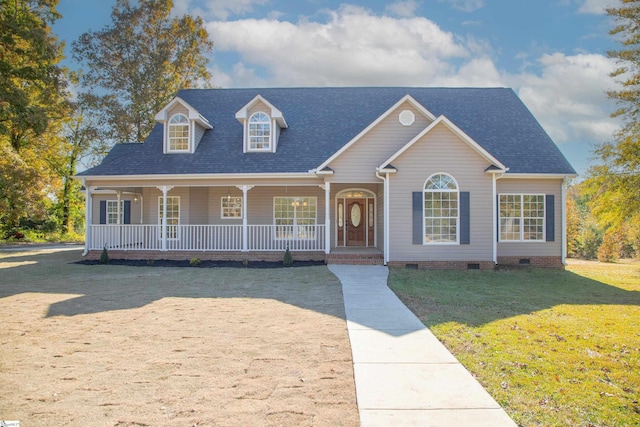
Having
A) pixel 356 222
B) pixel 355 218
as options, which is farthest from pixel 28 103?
pixel 356 222

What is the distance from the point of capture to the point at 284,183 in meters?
14.8

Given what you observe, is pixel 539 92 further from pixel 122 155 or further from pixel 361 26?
pixel 122 155

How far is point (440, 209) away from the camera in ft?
43.0

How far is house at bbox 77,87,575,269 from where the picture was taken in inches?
515

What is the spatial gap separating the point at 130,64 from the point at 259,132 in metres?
13.5

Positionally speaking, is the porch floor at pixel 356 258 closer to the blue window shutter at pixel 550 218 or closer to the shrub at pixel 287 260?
the shrub at pixel 287 260

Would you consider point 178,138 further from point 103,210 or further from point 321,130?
point 103,210

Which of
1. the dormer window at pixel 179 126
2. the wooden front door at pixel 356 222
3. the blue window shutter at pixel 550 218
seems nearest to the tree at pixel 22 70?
the dormer window at pixel 179 126

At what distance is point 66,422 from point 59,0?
79.3 feet

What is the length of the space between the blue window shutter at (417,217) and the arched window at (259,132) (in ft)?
22.2

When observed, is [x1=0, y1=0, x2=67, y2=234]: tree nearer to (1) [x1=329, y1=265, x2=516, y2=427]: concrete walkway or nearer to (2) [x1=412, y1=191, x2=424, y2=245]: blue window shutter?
(2) [x1=412, y1=191, x2=424, y2=245]: blue window shutter

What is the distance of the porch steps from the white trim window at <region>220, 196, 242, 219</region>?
521cm

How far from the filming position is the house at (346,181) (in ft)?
42.9

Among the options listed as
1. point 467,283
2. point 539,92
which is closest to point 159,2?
point 467,283
